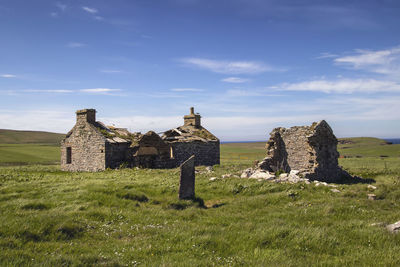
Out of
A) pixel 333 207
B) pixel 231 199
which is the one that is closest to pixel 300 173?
pixel 231 199

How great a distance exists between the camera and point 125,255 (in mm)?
6816

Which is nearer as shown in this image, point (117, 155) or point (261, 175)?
point (261, 175)

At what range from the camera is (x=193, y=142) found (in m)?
33.8

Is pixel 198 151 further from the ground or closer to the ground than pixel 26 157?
further from the ground

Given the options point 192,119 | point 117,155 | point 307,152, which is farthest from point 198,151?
point 307,152

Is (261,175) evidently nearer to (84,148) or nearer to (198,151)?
(198,151)

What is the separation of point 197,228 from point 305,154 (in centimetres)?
1491

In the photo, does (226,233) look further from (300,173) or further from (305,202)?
(300,173)

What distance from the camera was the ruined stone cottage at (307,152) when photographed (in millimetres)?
20672

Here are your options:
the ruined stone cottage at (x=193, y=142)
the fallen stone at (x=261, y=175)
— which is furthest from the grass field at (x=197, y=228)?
the ruined stone cottage at (x=193, y=142)

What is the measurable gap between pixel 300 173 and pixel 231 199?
702 centimetres

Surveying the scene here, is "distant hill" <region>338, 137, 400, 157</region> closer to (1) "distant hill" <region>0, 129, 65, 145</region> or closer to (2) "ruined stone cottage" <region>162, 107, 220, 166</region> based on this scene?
(2) "ruined stone cottage" <region>162, 107, 220, 166</region>

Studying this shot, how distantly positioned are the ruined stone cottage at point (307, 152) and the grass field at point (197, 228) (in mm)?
6098

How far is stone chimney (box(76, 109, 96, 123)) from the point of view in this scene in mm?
29969
